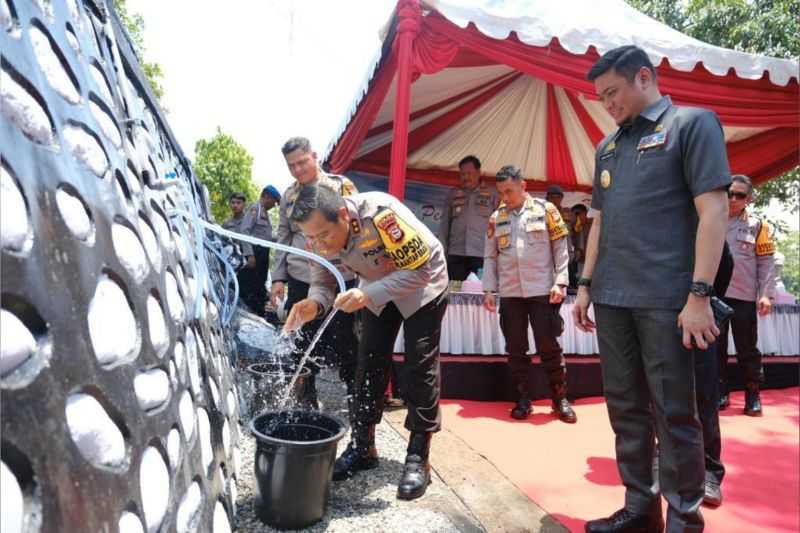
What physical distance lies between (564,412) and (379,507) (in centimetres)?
167

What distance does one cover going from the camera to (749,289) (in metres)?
3.43

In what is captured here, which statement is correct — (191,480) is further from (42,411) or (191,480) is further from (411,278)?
(411,278)

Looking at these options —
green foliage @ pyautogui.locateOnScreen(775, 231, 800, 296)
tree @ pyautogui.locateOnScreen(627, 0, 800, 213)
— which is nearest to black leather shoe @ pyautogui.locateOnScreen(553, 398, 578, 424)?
tree @ pyautogui.locateOnScreen(627, 0, 800, 213)

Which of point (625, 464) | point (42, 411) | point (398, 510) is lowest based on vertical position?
point (398, 510)

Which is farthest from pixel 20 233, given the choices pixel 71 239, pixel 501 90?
pixel 501 90

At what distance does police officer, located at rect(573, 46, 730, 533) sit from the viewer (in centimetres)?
144

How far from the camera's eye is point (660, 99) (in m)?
1.64

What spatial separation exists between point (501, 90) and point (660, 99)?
4.26 m

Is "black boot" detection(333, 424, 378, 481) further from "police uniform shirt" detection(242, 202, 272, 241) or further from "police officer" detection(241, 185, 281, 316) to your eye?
"police uniform shirt" detection(242, 202, 272, 241)

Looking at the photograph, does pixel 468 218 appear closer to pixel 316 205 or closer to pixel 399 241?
pixel 399 241

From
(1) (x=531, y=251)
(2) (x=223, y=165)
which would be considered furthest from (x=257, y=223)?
(2) (x=223, y=165)

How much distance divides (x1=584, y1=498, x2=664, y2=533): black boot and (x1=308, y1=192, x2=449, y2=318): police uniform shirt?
0.99 meters

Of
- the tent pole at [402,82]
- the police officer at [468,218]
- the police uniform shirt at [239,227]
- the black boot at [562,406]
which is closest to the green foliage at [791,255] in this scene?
the police officer at [468,218]

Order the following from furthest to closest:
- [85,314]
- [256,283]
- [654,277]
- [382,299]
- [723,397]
Result: [256,283] → [723,397] → [382,299] → [654,277] → [85,314]
